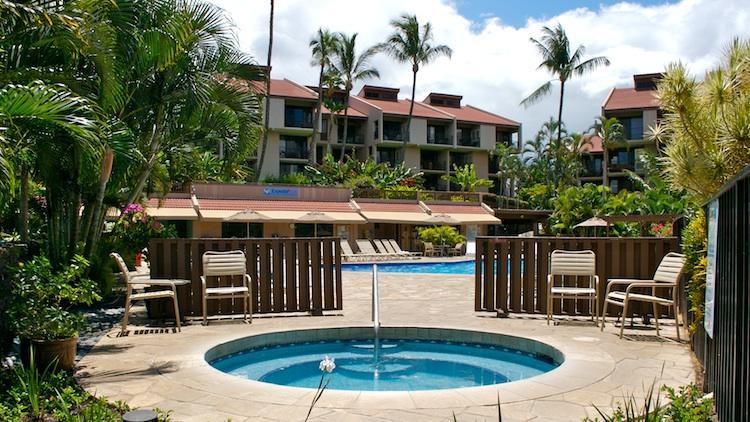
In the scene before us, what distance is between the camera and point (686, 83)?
23.5 ft

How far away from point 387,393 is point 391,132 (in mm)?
50666

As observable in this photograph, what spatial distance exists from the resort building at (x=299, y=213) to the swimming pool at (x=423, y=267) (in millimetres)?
4796

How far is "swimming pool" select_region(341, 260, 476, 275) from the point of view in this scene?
2439 centimetres

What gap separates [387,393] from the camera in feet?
17.1

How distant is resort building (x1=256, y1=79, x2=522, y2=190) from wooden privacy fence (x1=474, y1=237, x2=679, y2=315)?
132 feet

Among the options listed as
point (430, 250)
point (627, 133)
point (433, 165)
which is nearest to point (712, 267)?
point (430, 250)

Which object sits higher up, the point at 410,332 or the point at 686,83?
the point at 686,83

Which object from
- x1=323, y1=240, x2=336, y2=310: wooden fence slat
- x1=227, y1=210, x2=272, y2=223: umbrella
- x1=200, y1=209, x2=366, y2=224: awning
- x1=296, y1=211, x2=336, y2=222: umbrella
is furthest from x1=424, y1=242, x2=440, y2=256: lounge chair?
x1=323, y1=240, x2=336, y2=310: wooden fence slat

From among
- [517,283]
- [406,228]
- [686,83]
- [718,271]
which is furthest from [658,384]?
[406,228]

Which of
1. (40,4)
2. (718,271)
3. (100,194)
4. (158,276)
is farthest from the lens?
(100,194)

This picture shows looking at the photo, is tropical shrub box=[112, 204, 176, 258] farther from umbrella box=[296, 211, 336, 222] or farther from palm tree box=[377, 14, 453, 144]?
palm tree box=[377, 14, 453, 144]

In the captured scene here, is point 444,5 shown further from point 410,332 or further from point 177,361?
point 177,361

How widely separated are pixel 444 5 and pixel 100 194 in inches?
462

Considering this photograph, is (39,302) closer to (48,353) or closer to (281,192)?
(48,353)
